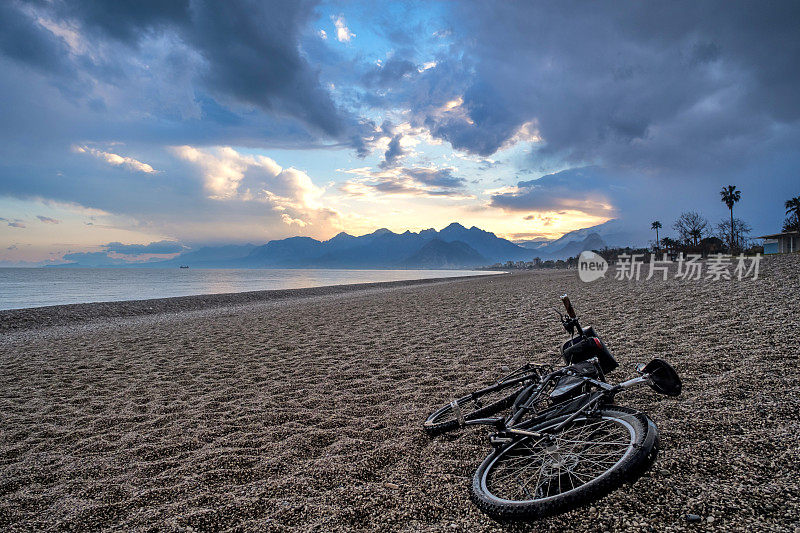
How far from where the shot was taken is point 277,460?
455 centimetres

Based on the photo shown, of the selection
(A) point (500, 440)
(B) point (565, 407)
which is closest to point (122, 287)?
(A) point (500, 440)

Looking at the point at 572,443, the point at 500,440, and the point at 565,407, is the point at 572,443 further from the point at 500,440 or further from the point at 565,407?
the point at 500,440

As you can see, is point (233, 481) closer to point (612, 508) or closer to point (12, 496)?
point (12, 496)

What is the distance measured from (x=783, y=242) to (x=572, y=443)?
77.7m

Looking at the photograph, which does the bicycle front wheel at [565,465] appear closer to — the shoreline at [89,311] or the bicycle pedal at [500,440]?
the bicycle pedal at [500,440]

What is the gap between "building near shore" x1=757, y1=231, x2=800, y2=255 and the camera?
54.3 metres

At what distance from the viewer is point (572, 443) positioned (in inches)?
132

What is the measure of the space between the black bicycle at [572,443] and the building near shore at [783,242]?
71209 millimetres

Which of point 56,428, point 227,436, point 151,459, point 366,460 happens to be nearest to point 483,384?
point 366,460

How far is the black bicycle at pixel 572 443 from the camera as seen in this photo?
2808mm

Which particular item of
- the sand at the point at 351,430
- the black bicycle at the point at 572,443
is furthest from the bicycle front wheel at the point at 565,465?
the sand at the point at 351,430

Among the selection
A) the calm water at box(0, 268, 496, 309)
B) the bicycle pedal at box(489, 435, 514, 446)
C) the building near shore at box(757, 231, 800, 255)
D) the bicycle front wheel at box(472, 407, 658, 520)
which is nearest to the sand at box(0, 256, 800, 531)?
the bicycle front wheel at box(472, 407, 658, 520)

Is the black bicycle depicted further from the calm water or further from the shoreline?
the calm water

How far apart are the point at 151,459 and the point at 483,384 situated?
5.04 meters
